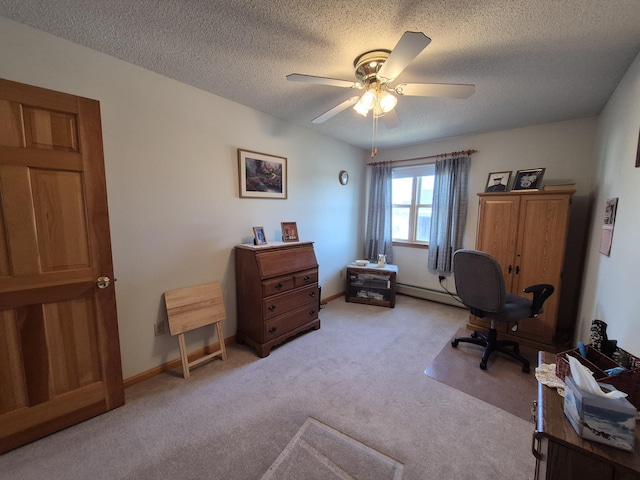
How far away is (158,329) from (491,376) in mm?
2903

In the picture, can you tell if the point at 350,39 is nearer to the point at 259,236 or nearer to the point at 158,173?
the point at 158,173

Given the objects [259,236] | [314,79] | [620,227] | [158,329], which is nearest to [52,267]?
[158,329]

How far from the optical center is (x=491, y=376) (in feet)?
Answer: 7.20

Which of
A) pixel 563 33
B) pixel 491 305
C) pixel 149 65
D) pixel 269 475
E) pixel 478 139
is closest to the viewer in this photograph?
pixel 269 475

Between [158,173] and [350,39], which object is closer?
[350,39]

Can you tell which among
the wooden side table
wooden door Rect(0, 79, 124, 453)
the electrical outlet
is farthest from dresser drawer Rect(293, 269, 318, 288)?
wooden door Rect(0, 79, 124, 453)

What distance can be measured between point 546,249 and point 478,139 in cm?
166

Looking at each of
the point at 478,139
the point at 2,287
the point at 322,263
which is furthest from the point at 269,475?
the point at 478,139

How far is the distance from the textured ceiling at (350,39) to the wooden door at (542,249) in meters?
0.96

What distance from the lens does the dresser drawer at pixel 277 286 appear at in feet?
8.04

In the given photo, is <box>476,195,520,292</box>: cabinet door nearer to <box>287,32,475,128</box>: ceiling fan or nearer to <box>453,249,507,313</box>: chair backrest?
<box>453,249,507,313</box>: chair backrest

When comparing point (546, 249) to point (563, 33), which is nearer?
point (563, 33)

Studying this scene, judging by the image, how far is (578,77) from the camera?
192 centimetres

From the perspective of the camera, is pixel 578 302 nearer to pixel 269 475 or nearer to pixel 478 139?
pixel 478 139
